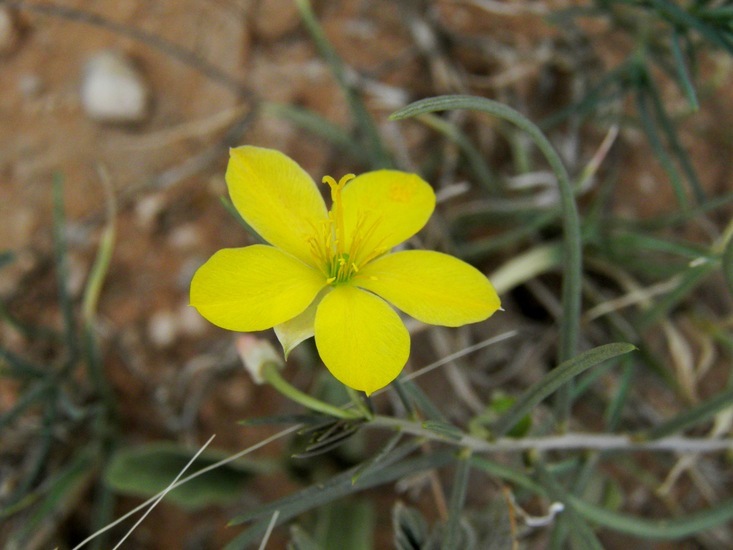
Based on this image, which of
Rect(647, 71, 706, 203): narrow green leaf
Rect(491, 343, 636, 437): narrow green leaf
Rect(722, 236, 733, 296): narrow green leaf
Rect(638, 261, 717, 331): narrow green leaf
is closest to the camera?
Rect(491, 343, 636, 437): narrow green leaf

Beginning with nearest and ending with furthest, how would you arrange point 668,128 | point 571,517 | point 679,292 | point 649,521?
point 571,517
point 649,521
point 679,292
point 668,128

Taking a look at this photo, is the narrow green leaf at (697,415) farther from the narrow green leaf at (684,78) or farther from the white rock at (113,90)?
the white rock at (113,90)

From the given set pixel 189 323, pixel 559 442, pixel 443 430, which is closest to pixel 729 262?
pixel 559 442

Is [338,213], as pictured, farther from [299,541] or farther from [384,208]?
[299,541]

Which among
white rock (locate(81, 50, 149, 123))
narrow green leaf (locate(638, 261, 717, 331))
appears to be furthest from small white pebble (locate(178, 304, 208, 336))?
narrow green leaf (locate(638, 261, 717, 331))

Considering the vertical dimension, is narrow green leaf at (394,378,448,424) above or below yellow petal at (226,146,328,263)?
below

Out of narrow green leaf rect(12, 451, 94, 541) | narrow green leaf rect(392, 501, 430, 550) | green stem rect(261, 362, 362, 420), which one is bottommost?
narrow green leaf rect(12, 451, 94, 541)

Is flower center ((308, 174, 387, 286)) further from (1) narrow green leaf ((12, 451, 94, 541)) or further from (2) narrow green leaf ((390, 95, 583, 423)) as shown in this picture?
(1) narrow green leaf ((12, 451, 94, 541))

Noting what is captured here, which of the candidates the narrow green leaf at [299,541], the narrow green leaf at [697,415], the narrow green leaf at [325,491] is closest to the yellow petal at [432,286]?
the narrow green leaf at [325,491]
